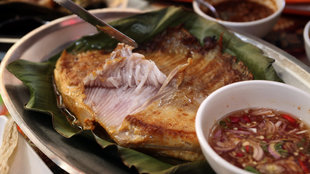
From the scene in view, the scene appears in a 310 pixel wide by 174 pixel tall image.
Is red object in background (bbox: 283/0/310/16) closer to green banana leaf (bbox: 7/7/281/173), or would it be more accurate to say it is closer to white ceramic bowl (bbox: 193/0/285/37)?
white ceramic bowl (bbox: 193/0/285/37)

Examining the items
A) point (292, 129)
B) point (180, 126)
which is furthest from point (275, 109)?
point (180, 126)

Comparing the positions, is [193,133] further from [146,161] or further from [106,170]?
[106,170]

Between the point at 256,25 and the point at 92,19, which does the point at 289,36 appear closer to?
the point at 256,25

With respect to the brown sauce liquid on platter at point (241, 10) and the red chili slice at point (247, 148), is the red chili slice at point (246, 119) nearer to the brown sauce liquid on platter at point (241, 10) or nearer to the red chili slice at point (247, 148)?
the red chili slice at point (247, 148)

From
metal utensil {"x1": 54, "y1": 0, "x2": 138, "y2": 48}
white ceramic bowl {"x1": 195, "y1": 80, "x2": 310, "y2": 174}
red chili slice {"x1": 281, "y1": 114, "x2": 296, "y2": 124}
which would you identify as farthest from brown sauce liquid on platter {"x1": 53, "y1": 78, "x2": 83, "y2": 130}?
red chili slice {"x1": 281, "y1": 114, "x2": 296, "y2": 124}

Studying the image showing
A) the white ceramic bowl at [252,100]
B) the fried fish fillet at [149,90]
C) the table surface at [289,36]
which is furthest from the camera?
the table surface at [289,36]

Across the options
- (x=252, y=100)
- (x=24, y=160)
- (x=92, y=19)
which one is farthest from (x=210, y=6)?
(x=24, y=160)

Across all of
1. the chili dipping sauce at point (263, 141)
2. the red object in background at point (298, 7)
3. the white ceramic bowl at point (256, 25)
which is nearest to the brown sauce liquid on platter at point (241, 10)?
the white ceramic bowl at point (256, 25)
